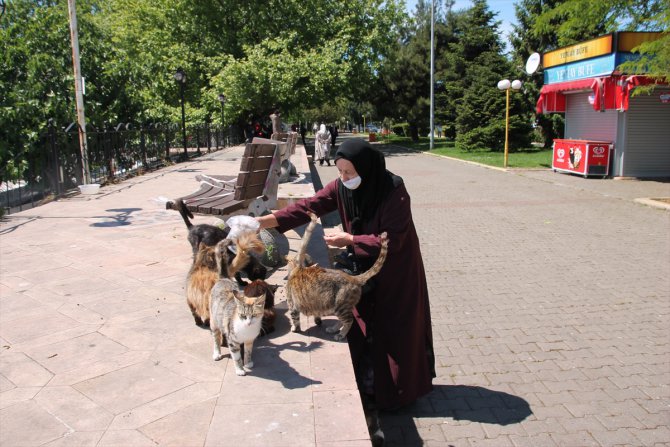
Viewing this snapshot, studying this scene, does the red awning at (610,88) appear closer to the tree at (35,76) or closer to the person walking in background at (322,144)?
the person walking in background at (322,144)

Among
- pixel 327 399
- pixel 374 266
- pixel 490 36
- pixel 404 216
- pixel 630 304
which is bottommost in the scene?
pixel 630 304

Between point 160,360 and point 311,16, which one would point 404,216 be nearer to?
point 160,360

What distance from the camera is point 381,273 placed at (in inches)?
140

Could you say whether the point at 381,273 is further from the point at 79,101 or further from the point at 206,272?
the point at 79,101

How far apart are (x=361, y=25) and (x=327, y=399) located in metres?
32.4

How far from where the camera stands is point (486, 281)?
7.23m

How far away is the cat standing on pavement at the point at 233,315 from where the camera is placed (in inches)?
131

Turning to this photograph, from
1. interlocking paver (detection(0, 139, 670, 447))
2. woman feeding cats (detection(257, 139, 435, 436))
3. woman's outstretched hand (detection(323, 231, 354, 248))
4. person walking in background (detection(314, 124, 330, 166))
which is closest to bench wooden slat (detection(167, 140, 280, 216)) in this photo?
interlocking paver (detection(0, 139, 670, 447))

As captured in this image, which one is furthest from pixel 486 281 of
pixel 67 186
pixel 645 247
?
pixel 67 186

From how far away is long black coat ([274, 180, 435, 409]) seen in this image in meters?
3.40

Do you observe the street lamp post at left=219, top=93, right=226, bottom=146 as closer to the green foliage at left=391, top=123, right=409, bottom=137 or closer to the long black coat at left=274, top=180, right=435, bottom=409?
the long black coat at left=274, top=180, right=435, bottom=409

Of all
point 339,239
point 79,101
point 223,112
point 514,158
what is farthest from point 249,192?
point 223,112

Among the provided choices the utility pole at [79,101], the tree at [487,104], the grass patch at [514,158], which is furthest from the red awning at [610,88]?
the utility pole at [79,101]

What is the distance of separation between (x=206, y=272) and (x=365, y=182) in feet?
5.23
